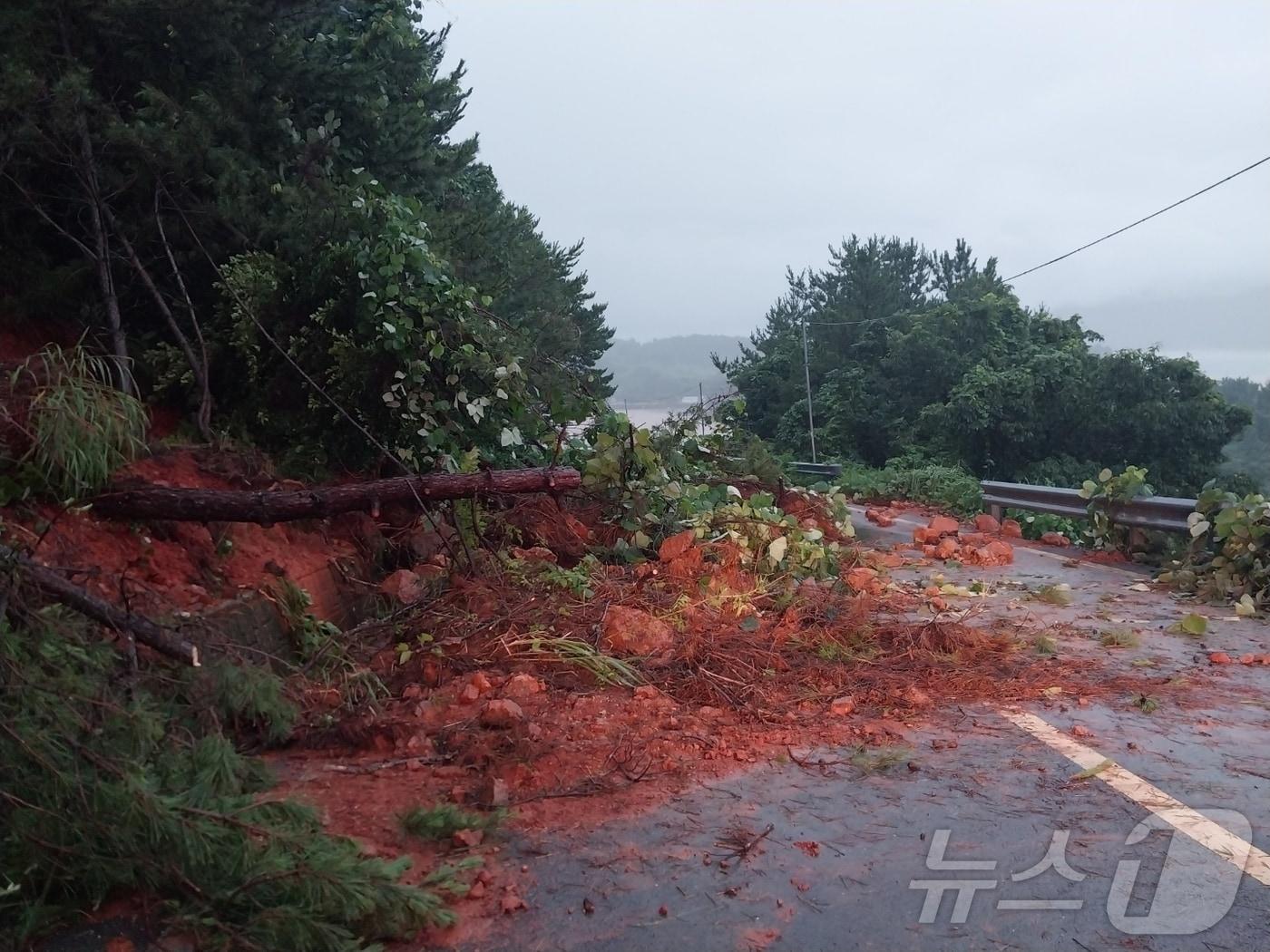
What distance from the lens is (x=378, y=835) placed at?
12.3ft

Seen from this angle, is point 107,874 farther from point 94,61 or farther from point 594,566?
point 94,61

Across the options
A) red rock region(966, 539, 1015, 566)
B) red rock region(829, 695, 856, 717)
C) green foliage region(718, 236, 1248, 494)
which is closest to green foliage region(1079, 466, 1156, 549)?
red rock region(966, 539, 1015, 566)

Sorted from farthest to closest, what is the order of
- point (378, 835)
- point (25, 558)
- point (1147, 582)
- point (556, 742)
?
point (1147, 582) → point (556, 742) → point (25, 558) → point (378, 835)

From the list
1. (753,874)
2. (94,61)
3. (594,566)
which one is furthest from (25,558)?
(94,61)

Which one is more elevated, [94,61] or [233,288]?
[94,61]

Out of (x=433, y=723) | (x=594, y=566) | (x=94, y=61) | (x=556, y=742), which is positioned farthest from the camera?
(x=94, y=61)

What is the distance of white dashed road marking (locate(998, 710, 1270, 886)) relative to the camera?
135 inches

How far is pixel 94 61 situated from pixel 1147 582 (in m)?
10.5

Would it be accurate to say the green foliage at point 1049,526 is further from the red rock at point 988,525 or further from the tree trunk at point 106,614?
the tree trunk at point 106,614

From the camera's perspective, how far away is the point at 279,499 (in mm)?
6215

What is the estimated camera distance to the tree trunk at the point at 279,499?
600 cm

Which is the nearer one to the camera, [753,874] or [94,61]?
[753,874]
